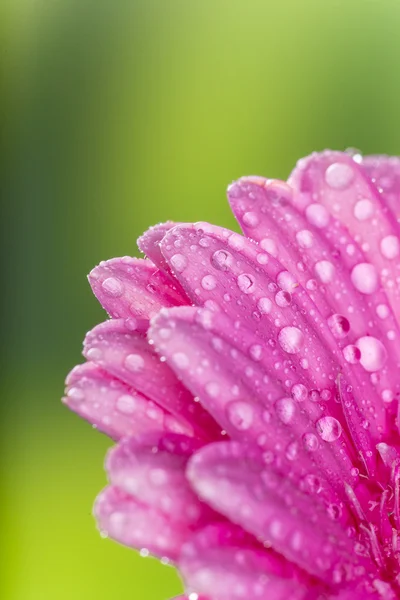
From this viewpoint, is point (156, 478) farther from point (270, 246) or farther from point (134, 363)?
point (270, 246)

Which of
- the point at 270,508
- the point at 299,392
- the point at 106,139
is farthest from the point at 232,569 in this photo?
the point at 106,139

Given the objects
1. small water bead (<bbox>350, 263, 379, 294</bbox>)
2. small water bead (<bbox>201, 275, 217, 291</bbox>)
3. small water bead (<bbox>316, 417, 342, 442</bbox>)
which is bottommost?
small water bead (<bbox>316, 417, 342, 442</bbox>)

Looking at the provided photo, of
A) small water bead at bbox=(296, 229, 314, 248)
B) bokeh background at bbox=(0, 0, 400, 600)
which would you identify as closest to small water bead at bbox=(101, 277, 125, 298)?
small water bead at bbox=(296, 229, 314, 248)

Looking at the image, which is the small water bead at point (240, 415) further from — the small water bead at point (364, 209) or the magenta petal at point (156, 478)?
the small water bead at point (364, 209)

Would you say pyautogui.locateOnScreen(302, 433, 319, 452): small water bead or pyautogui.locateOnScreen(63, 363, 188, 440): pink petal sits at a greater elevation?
pyautogui.locateOnScreen(63, 363, 188, 440): pink petal

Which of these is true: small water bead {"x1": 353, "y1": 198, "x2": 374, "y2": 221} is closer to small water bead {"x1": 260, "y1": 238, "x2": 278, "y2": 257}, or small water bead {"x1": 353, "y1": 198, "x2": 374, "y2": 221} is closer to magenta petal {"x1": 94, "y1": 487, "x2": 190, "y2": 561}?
small water bead {"x1": 260, "y1": 238, "x2": 278, "y2": 257}

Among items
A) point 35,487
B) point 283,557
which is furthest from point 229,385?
point 35,487

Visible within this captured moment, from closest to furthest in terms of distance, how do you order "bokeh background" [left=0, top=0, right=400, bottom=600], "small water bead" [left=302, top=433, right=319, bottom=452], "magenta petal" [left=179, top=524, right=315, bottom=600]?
"magenta petal" [left=179, top=524, right=315, bottom=600], "small water bead" [left=302, top=433, right=319, bottom=452], "bokeh background" [left=0, top=0, right=400, bottom=600]

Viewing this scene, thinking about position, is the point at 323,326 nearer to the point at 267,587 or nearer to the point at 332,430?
the point at 332,430
